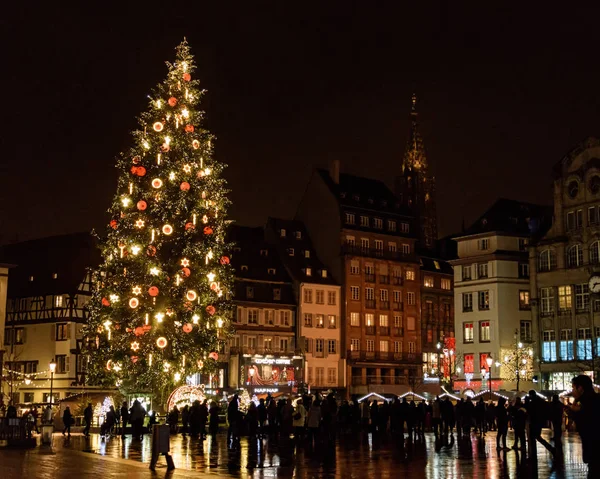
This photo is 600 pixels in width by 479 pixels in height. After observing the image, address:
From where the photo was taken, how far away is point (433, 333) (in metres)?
104

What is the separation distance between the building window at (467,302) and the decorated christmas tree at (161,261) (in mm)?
43616

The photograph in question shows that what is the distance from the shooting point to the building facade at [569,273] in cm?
7244

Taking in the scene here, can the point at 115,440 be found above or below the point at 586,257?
below

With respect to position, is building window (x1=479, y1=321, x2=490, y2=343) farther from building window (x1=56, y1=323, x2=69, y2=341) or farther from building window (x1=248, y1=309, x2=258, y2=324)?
building window (x1=56, y1=323, x2=69, y2=341)

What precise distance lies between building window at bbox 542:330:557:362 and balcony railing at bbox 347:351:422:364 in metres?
22.9

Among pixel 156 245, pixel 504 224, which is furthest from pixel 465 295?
pixel 156 245

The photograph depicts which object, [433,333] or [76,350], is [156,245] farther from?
[433,333]

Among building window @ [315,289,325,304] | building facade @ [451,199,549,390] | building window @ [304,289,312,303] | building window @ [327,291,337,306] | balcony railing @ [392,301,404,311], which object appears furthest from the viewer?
balcony railing @ [392,301,404,311]

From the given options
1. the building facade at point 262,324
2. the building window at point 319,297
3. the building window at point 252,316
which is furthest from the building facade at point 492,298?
the building window at point 252,316

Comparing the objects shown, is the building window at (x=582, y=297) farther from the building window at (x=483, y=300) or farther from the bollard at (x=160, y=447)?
the bollard at (x=160, y=447)

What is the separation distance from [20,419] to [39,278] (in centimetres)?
5526

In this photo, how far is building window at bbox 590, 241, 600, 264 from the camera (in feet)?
237

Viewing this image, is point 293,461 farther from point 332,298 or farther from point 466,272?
point 332,298

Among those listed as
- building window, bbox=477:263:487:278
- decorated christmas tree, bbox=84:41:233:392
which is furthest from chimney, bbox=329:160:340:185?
decorated christmas tree, bbox=84:41:233:392
